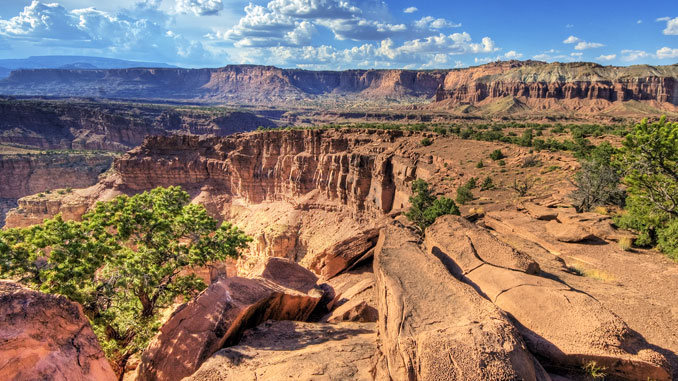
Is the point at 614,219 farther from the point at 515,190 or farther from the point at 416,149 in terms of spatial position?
the point at 416,149

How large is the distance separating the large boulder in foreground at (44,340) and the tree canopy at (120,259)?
8.58ft

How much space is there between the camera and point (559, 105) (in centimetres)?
13988

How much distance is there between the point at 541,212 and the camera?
69.9 feet

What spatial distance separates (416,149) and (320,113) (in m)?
152

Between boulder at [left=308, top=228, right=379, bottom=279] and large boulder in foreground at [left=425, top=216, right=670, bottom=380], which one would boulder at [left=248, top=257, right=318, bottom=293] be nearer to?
boulder at [left=308, top=228, right=379, bottom=279]

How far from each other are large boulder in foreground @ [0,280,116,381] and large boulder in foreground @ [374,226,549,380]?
700 cm

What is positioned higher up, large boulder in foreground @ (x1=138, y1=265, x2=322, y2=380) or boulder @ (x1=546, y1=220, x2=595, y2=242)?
boulder @ (x1=546, y1=220, x2=595, y2=242)

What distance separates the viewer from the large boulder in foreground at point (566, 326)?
7.62 m

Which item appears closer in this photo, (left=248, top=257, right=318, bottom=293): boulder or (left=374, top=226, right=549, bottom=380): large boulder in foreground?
(left=374, top=226, right=549, bottom=380): large boulder in foreground

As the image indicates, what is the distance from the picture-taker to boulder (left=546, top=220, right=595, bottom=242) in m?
17.5

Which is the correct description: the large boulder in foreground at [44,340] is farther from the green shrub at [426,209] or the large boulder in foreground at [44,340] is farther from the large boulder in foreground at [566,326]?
the green shrub at [426,209]

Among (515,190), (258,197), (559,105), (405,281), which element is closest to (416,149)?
(515,190)

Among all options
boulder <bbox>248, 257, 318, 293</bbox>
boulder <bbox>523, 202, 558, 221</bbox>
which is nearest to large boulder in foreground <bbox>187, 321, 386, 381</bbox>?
boulder <bbox>248, 257, 318, 293</bbox>

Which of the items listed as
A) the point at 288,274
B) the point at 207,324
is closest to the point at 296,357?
the point at 207,324
